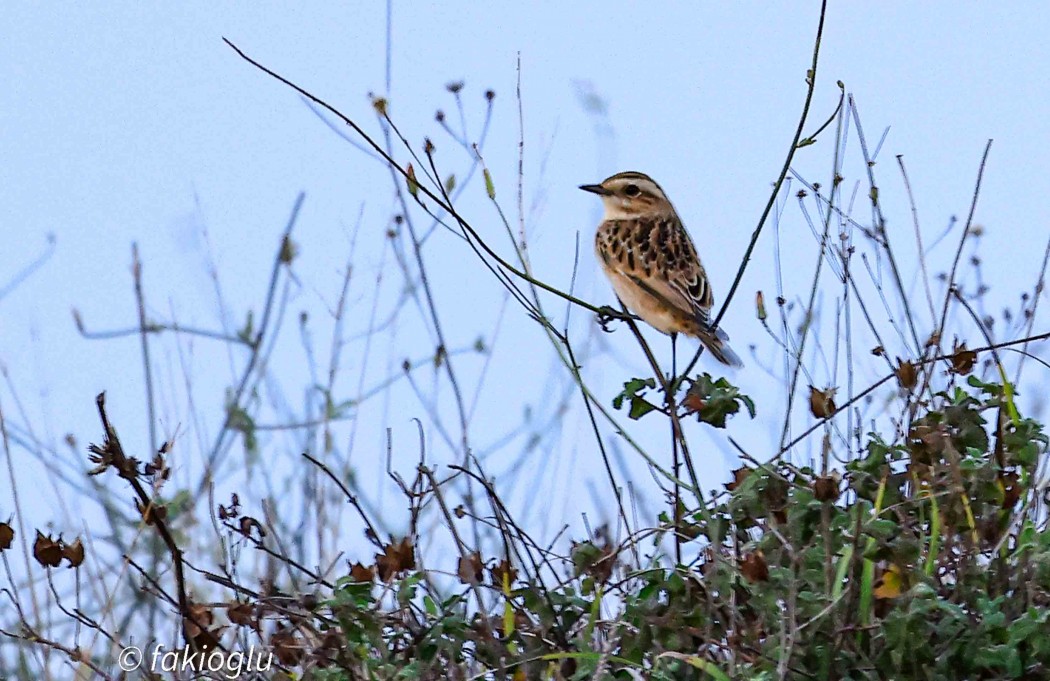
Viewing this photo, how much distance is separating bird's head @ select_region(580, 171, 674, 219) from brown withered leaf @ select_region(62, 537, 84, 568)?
14.0ft

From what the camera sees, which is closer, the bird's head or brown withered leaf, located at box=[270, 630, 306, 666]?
brown withered leaf, located at box=[270, 630, 306, 666]

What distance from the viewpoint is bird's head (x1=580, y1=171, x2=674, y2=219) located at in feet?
25.8

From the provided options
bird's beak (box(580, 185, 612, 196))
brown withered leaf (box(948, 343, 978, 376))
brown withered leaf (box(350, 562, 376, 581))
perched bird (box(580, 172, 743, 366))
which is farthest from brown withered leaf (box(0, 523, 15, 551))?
bird's beak (box(580, 185, 612, 196))

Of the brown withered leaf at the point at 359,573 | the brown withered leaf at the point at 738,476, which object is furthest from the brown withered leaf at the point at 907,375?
the brown withered leaf at the point at 359,573

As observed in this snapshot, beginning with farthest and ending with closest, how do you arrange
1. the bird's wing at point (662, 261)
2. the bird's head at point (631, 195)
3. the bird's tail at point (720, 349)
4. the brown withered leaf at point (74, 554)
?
the bird's head at point (631, 195)
the bird's wing at point (662, 261)
the bird's tail at point (720, 349)
the brown withered leaf at point (74, 554)

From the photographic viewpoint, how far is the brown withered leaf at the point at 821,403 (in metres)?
4.47

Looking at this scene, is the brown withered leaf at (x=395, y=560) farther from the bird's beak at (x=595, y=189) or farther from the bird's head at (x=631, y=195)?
the bird's head at (x=631, y=195)

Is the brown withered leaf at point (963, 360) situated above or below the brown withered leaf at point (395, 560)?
above

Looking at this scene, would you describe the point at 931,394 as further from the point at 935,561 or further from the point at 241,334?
the point at 241,334

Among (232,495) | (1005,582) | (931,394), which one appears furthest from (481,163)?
(1005,582)

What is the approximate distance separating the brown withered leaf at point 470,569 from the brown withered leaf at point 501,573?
0.14m

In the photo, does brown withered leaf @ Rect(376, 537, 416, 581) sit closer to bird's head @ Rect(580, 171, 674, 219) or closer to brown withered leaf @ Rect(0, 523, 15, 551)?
brown withered leaf @ Rect(0, 523, 15, 551)

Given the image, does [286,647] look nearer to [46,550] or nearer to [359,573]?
[359,573]

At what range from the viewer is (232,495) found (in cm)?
468
